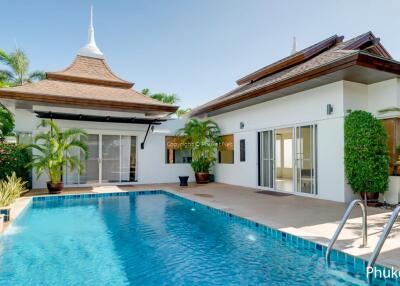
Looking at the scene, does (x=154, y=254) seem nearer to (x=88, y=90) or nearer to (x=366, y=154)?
(x=366, y=154)

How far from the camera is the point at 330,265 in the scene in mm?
4281

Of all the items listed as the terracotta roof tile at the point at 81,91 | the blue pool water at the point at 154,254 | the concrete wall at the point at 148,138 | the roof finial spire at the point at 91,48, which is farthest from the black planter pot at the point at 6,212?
the roof finial spire at the point at 91,48

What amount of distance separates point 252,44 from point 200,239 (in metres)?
13.5

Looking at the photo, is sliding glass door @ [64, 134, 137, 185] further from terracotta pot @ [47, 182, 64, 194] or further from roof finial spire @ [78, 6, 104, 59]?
roof finial spire @ [78, 6, 104, 59]

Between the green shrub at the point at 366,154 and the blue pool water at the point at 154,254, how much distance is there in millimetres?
4232

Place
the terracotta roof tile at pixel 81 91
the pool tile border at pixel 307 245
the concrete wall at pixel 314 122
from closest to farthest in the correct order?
1. the pool tile border at pixel 307 245
2. the concrete wall at pixel 314 122
3. the terracotta roof tile at pixel 81 91

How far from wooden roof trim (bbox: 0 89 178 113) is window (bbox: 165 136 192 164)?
8.13 ft

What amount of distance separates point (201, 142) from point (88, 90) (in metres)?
6.27

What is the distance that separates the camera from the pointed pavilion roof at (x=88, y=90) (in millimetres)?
11195

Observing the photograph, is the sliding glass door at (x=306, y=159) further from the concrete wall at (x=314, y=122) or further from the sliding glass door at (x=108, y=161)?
the sliding glass door at (x=108, y=161)

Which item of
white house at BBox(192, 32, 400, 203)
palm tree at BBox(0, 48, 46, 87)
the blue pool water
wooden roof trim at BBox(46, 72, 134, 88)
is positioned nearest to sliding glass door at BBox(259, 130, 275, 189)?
white house at BBox(192, 32, 400, 203)

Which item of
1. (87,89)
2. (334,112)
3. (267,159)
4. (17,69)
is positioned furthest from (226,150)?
(17,69)

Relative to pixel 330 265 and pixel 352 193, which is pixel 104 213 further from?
pixel 352 193

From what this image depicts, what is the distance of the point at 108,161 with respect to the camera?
46.1ft
